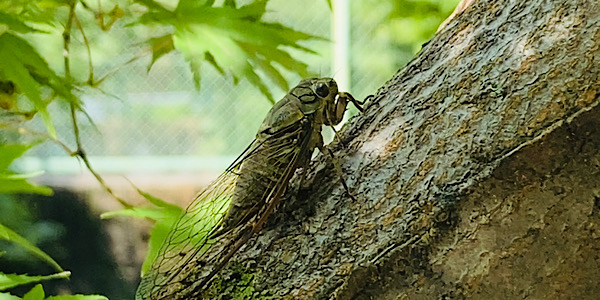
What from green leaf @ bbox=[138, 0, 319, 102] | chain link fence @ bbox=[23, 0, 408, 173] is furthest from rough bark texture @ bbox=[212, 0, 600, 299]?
chain link fence @ bbox=[23, 0, 408, 173]

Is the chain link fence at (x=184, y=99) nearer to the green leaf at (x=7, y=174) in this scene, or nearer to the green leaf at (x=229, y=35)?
the green leaf at (x=229, y=35)

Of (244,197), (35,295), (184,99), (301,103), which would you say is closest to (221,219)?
(244,197)

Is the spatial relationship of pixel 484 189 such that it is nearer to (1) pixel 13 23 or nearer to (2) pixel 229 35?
(2) pixel 229 35

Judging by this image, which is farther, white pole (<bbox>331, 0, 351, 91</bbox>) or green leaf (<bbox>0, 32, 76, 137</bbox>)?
white pole (<bbox>331, 0, 351, 91</bbox>)

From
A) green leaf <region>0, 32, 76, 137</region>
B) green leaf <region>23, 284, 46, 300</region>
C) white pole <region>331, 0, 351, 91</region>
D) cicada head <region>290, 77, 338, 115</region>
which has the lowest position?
cicada head <region>290, 77, 338, 115</region>

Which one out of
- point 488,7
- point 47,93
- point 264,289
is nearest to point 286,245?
point 264,289

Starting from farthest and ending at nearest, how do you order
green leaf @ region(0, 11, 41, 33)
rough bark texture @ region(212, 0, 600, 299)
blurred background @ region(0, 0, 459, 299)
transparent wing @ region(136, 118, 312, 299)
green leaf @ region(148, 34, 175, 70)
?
blurred background @ region(0, 0, 459, 299)
green leaf @ region(148, 34, 175, 70)
green leaf @ region(0, 11, 41, 33)
transparent wing @ region(136, 118, 312, 299)
rough bark texture @ region(212, 0, 600, 299)

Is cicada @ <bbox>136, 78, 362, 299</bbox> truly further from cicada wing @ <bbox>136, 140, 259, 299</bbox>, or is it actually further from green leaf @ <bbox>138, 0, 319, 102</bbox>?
green leaf @ <bbox>138, 0, 319, 102</bbox>

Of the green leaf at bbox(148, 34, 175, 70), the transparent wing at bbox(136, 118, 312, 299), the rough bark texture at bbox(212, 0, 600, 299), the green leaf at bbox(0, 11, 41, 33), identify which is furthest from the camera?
the green leaf at bbox(148, 34, 175, 70)
